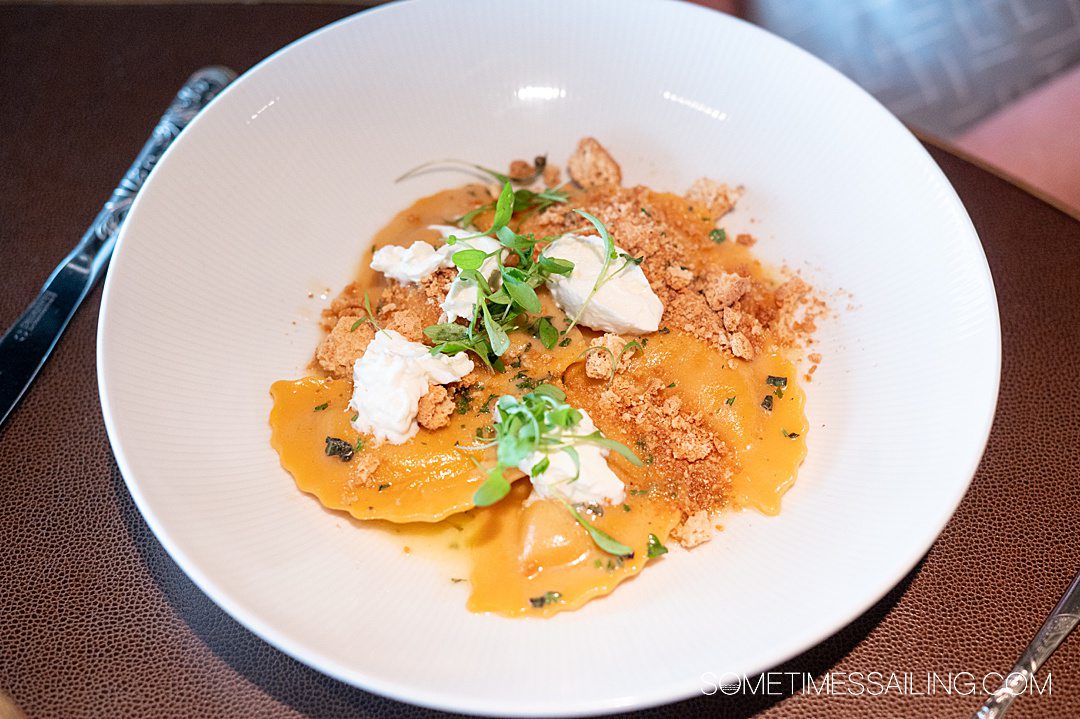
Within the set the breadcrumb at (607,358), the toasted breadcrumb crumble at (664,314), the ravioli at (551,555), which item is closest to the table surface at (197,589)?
the ravioli at (551,555)

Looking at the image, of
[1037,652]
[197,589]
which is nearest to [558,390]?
[197,589]

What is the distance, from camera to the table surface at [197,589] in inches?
82.4

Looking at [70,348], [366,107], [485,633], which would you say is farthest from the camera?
[366,107]

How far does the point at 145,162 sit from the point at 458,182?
4.30 feet

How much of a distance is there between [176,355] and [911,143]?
8.30 ft

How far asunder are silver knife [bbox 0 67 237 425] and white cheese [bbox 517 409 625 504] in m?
1.79

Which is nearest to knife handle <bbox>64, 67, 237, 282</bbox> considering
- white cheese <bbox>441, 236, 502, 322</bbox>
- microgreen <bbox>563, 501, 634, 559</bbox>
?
white cheese <bbox>441, 236, 502, 322</bbox>

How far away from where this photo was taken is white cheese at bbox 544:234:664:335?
99.9 inches

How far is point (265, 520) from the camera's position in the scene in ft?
7.26

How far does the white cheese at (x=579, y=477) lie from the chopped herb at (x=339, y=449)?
0.54m

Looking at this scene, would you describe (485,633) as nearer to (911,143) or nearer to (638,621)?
(638,621)

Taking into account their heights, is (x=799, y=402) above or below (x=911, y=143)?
below

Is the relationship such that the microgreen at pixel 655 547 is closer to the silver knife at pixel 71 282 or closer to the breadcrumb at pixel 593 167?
the breadcrumb at pixel 593 167

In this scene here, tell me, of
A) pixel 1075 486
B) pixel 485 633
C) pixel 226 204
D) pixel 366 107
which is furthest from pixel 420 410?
pixel 1075 486
